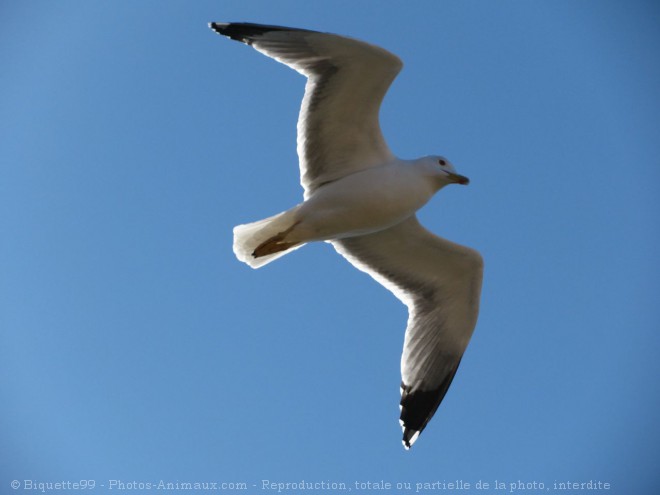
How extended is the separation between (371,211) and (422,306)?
47.5 inches

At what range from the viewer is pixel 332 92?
6324 millimetres

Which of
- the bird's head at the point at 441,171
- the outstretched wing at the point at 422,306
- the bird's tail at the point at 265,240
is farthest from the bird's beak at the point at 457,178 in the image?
the bird's tail at the point at 265,240

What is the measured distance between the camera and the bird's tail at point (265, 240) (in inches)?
253

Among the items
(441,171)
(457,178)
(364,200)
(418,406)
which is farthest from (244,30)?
(418,406)

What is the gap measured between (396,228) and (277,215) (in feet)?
3.32

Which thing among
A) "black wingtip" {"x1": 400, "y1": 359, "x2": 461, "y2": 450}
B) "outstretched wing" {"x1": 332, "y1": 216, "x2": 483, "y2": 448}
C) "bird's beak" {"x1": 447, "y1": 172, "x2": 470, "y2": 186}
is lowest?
"black wingtip" {"x1": 400, "y1": 359, "x2": 461, "y2": 450}

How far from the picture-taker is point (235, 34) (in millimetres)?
6176

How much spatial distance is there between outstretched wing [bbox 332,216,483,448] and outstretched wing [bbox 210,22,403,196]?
0.73m

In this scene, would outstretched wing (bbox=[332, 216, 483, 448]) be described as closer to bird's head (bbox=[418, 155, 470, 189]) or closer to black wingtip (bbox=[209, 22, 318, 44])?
bird's head (bbox=[418, 155, 470, 189])

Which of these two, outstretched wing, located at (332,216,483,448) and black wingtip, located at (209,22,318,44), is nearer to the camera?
black wingtip, located at (209,22,318,44)

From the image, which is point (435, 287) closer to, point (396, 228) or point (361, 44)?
point (396, 228)

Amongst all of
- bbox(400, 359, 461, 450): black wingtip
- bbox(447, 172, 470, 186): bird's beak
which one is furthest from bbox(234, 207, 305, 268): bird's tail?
bbox(400, 359, 461, 450): black wingtip

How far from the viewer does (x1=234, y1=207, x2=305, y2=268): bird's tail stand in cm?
643

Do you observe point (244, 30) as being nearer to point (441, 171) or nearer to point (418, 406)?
point (441, 171)
